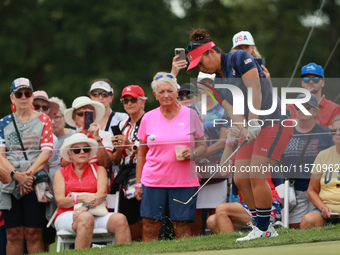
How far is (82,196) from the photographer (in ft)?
28.2

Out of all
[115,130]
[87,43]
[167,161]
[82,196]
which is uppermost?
[87,43]

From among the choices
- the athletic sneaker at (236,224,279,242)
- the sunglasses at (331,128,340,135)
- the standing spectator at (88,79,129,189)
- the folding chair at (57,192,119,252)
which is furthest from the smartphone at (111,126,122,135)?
the sunglasses at (331,128,340,135)

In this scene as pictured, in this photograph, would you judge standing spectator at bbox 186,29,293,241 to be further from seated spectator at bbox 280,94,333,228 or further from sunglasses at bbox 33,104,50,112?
sunglasses at bbox 33,104,50,112

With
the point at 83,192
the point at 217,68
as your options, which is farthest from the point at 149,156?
the point at 217,68

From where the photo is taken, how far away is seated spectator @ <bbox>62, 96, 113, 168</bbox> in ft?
29.8

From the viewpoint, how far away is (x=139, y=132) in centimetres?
873

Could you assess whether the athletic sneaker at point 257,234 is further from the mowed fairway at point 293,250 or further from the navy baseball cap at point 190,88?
the navy baseball cap at point 190,88

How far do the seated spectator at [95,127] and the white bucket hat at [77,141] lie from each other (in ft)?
0.31

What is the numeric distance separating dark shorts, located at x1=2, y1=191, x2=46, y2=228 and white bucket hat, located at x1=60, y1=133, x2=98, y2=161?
0.60m

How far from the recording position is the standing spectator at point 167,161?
330 inches

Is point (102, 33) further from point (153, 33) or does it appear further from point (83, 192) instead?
point (83, 192)

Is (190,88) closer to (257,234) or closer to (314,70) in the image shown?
(314,70)

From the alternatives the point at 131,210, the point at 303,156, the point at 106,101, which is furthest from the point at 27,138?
the point at 303,156

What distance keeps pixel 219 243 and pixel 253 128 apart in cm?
117
